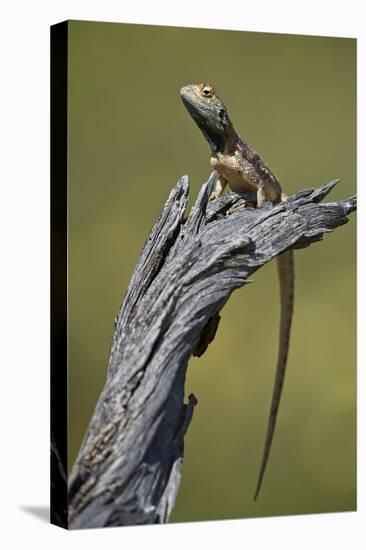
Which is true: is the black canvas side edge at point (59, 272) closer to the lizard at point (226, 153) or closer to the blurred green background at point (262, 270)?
the blurred green background at point (262, 270)

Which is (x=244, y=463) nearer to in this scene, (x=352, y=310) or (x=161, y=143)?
(x=352, y=310)

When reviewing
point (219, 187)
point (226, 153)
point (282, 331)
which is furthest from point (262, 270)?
point (226, 153)

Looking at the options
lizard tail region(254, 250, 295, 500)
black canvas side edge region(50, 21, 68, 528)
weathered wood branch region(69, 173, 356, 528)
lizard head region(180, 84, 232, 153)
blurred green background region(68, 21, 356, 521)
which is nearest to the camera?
weathered wood branch region(69, 173, 356, 528)

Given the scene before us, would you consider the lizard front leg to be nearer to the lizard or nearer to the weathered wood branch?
the lizard

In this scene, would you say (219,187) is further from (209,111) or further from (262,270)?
(262,270)

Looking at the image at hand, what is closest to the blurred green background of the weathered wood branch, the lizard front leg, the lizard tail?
the lizard tail

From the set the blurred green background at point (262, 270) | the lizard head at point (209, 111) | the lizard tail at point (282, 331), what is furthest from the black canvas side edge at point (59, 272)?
the lizard tail at point (282, 331)

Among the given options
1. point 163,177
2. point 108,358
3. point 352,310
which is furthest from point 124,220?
point 352,310
